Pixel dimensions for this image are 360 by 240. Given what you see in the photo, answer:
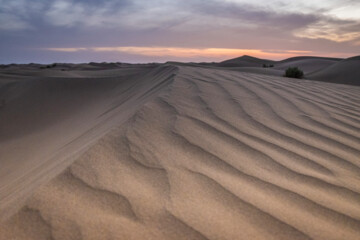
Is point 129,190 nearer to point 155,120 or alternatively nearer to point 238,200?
point 238,200

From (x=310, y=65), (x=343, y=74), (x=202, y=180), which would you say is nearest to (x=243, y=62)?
(x=310, y=65)

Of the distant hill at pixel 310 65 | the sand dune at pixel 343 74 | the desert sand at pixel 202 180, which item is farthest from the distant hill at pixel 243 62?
the desert sand at pixel 202 180

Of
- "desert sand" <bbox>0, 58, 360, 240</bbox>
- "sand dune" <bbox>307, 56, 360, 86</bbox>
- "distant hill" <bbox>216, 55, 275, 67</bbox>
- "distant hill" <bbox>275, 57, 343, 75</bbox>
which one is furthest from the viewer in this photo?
"distant hill" <bbox>216, 55, 275, 67</bbox>

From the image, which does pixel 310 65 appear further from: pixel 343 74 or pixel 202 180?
pixel 202 180

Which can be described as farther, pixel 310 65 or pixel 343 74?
pixel 310 65

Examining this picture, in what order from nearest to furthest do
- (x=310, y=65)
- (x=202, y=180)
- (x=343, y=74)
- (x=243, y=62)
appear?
(x=202, y=180)
(x=343, y=74)
(x=310, y=65)
(x=243, y=62)

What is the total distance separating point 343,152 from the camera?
5.74 ft

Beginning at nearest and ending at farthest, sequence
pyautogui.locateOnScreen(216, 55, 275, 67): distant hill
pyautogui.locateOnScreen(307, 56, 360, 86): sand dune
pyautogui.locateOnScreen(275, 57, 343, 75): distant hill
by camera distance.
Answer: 1. pyautogui.locateOnScreen(307, 56, 360, 86): sand dune
2. pyautogui.locateOnScreen(275, 57, 343, 75): distant hill
3. pyautogui.locateOnScreen(216, 55, 275, 67): distant hill

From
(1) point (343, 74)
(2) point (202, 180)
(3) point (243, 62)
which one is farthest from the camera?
(3) point (243, 62)

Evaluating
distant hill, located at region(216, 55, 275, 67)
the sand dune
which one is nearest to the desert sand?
the sand dune

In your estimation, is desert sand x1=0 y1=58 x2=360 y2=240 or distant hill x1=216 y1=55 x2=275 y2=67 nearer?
desert sand x1=0 y1=58 x2=360 y2=240

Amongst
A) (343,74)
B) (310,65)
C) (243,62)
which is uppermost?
(243,62)

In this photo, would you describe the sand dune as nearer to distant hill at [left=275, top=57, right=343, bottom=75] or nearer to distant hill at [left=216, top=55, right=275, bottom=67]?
distant hill at [left=275, top=57, right=343, bottom=75]

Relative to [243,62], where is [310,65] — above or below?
below
